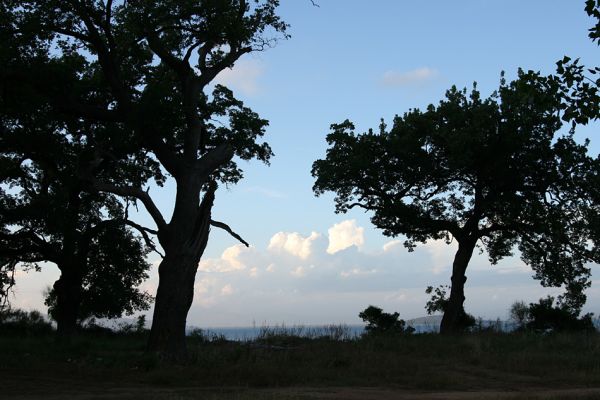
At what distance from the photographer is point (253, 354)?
19.1 m

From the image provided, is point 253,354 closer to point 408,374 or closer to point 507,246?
point 408,374

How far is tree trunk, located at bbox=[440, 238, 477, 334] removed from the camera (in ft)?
104

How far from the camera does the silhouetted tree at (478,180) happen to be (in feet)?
98.3

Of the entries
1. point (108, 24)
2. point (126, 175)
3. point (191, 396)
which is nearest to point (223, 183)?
point (126, 175)

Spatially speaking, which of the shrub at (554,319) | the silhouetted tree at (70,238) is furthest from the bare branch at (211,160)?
the shrub at (554,319)

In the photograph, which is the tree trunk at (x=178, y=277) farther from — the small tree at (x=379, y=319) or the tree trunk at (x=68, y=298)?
the small tree at (x=379, y=319)

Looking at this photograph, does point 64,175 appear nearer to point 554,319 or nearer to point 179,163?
point 179,163

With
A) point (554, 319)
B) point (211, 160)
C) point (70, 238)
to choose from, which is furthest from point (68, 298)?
point (554, 319)

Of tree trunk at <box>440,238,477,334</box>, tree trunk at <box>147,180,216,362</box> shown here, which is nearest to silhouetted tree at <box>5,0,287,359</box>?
tree trunk at <box>147,180,216,362</box>

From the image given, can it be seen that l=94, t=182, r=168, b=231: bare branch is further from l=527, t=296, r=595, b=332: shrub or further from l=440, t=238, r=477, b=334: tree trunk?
l=527, t=296, r=595, b=332: shrub

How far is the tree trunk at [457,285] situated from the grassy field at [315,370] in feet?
27.1

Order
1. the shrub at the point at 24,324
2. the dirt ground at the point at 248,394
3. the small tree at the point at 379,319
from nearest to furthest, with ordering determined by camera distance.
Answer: the dirt ground at the point at 248,394, the shrub at the point at 24,324, the small tree at the point at 379,319

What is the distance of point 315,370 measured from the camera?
17203 mm

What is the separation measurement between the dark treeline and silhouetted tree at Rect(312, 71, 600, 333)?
7cm
